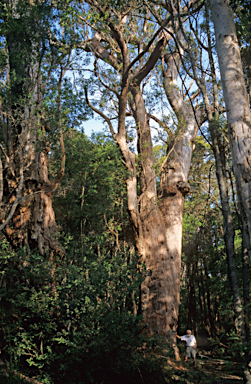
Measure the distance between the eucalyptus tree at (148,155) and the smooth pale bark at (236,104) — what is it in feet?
13.3

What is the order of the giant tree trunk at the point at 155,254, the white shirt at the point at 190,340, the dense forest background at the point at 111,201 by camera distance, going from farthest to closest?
1. the white shirt at the point at 190,340
2. the giant tree trunk at the point at 155,254
3. the dense forest background at the point at 111,201

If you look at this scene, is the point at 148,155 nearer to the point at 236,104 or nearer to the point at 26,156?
the point at 26,156

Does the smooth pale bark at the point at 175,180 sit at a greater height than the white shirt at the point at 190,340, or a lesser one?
greater

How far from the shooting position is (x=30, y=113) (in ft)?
26.6

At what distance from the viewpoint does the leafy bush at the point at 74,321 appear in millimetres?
5598

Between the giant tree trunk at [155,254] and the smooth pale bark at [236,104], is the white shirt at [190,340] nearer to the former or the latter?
the giant tree trunk at [155,254]

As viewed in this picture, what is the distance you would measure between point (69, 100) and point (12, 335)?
254 inches

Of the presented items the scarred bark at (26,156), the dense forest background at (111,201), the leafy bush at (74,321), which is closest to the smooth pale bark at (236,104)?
the dense forest background at (111,201)

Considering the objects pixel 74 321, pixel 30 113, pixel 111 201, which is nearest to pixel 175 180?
pixel 111 201

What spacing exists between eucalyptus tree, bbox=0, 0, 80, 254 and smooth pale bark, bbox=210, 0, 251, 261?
5155mm

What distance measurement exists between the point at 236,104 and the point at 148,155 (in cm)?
736

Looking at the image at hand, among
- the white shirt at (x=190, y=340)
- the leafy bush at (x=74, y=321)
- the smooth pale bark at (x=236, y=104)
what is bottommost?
the white shirt at (x=190, y=340)

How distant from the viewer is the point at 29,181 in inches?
325

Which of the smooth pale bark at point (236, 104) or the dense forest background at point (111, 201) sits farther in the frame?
the dense forest background at point (111, 201)
